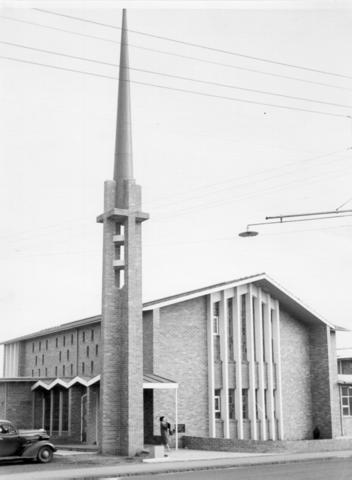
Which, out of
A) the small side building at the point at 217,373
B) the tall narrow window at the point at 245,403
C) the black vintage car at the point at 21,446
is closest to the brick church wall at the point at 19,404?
the small side building at the point at 217,373

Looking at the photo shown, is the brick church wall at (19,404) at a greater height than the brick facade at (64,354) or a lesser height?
lesser

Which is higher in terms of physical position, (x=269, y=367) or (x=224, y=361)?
(x=224, y=361)

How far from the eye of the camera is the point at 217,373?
3597 cm

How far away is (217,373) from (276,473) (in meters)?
14.3

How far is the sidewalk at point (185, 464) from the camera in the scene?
71.0ft

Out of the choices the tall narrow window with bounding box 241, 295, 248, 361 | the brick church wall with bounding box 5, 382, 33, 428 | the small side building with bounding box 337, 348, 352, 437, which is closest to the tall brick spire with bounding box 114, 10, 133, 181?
the tall narrow window with bounding box 241, 295, 248, 361

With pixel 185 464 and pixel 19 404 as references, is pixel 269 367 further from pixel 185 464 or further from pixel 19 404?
Result: pixel 185 464

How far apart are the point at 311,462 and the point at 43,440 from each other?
969 cm

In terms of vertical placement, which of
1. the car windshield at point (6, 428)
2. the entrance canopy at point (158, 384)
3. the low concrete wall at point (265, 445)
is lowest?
the low concrete wall at point (265, 445)

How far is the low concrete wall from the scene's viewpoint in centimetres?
2931

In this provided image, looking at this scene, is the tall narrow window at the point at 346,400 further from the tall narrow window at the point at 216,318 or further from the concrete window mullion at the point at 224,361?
the tall narrow window at the point at 216,318

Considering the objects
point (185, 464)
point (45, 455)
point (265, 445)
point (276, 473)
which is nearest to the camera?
point (276, 473)

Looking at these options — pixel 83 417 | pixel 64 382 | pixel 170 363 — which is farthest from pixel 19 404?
pixel 170 363

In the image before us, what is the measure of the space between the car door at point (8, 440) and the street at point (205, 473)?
572 mm
